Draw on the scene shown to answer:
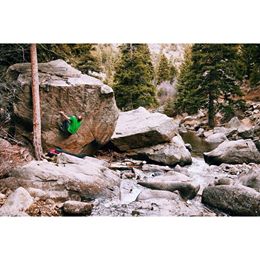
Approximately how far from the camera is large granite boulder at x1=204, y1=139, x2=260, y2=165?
246 inches

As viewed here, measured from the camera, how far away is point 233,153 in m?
6.60

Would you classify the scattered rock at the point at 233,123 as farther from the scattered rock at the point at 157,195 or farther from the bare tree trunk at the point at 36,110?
the bare tree trunk at the point at 36,110

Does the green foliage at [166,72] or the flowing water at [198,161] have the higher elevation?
the green foliage at [166,72]

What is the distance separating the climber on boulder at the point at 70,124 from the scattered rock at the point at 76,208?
1352 mm

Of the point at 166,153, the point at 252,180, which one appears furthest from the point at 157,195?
the point at 166,153

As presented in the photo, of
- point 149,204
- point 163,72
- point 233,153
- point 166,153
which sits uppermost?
point 163,72

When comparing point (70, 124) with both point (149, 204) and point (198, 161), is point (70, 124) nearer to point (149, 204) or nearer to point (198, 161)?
point (149, 204)

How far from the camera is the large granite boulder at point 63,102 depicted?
6.11 meters

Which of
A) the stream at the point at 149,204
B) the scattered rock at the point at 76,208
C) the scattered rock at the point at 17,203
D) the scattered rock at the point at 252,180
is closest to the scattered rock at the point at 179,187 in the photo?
the stream at the point at 149,204

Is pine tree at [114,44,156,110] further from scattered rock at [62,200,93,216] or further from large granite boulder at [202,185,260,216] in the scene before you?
scattered rock at [62,200,93,216]

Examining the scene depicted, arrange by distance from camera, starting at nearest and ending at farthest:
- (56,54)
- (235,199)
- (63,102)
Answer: (235,199) < (56,54) < (63,102)

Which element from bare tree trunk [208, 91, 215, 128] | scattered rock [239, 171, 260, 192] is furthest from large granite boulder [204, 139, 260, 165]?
scattered rock [239, 171, 260, 192]

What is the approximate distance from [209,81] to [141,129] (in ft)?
5.64
